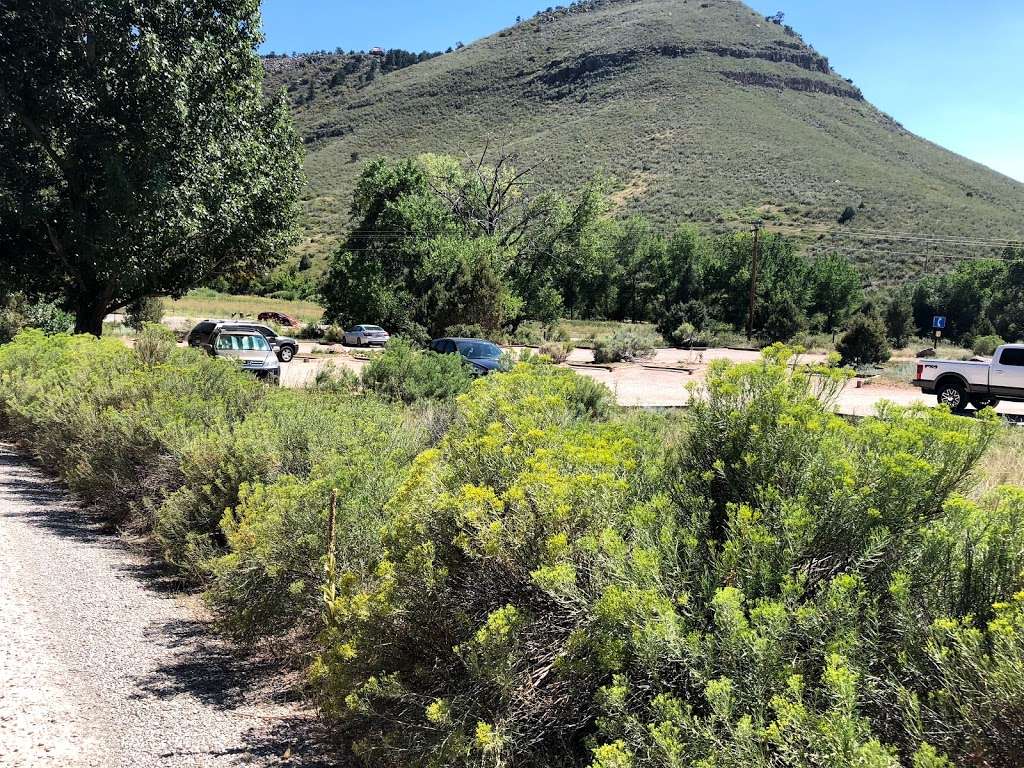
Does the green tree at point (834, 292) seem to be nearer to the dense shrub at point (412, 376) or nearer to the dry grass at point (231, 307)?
the dry grass at point (231, 307)

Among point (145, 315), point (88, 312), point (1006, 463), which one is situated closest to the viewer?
point (1006, 463)

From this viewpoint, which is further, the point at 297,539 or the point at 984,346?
the point at 984,346

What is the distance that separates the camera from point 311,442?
260 inches

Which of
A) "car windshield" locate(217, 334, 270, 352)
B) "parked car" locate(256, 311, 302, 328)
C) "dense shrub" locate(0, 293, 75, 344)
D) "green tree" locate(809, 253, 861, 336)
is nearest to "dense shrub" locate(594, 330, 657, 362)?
"car windshield" locate(217, 334, 270, 352)

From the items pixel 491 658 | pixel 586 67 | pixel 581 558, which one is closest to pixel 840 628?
pixel 581 558

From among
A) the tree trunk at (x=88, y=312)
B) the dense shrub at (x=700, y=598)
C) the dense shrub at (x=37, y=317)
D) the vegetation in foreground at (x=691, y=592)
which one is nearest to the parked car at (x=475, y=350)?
the tree trunk at (x=88, y=312)

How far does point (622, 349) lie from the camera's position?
120 feet

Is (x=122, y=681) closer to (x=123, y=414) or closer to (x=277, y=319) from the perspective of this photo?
(x=123, y=414)

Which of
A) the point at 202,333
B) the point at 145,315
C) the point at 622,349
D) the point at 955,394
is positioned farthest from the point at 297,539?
the point at 145,315

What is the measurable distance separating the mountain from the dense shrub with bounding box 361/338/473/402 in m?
49.3

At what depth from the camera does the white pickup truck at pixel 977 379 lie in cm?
1870

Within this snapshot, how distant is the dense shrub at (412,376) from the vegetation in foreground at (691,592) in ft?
29.7

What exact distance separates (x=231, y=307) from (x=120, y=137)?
159 feet

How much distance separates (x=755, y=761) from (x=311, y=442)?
5071 millimetres
